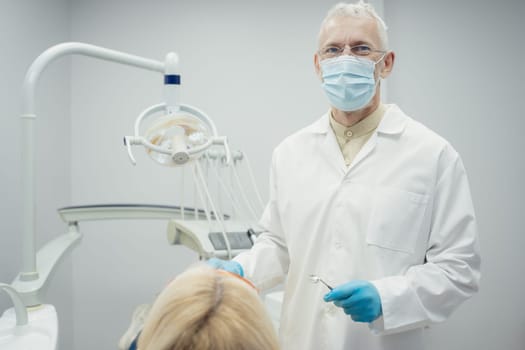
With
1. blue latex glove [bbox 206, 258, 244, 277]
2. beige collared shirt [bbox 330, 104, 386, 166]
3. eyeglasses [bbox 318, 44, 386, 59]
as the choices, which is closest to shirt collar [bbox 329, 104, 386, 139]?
beige collared shirt [bbox 330, 104, 386, 166]

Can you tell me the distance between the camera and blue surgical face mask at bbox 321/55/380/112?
1.23m

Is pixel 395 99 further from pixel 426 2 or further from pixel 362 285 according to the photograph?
pixel 362 285

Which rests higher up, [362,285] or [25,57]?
[25,57]

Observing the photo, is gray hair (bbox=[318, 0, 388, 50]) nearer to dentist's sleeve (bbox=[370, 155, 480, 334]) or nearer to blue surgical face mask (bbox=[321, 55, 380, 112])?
A: blue surgical face mask (bbox=[321, 55, 380, 112])

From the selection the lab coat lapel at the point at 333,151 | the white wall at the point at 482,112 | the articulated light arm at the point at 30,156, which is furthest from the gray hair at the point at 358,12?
the white wall at the point at 482,112

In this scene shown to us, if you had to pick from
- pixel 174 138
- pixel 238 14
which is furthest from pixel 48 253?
pixel 238 14

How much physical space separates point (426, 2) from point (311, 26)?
638mm

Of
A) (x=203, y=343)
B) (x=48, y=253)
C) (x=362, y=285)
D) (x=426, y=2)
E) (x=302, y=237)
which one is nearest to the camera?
(x=203, y=343)

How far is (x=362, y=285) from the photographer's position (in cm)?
102

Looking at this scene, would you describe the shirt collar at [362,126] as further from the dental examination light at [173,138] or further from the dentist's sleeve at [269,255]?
the dental examination light at [173,138]

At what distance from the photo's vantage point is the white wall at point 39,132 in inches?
81.0

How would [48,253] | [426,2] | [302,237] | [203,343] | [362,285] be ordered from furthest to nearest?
[426,2] → [48,253] → [302,237] → [362,285] → [203,343]

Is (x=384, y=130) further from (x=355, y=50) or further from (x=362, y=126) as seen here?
(x=355, y=50)

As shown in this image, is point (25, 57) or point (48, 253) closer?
point (48, 253)
